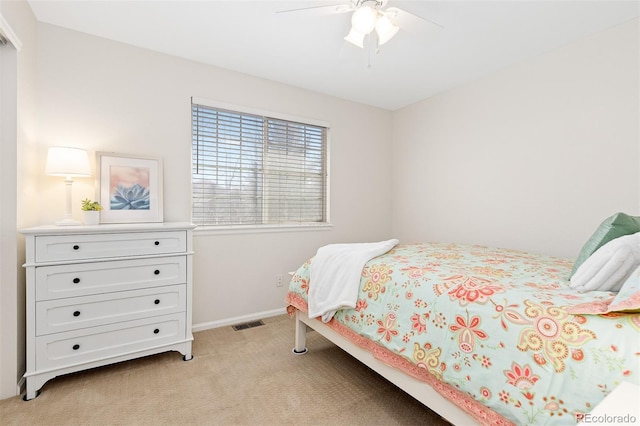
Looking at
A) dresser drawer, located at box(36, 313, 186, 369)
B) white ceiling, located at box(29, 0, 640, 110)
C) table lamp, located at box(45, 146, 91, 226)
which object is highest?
white ceiling, located at box(29, 0, 640, 110)

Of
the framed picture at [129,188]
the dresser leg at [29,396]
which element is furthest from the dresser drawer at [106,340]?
the framed picture at [129,188]

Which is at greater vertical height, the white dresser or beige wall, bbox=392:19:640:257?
beige wall, bbox=392:19:640:257

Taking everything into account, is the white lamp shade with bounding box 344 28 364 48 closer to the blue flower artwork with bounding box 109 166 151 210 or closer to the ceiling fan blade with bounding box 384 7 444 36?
the ceiling fan blade with bounding box 384 7 444 36

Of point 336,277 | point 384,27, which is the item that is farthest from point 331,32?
A: point 336,277

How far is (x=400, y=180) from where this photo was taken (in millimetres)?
4035

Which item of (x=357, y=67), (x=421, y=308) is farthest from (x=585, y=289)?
(x=357, y=67)

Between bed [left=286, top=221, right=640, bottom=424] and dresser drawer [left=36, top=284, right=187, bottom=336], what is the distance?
1198mm

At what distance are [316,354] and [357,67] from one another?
2.50 m

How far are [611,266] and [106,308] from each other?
2.68 meters

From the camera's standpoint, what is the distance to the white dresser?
72.5 inches

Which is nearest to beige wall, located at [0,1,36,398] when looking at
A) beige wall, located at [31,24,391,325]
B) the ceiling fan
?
beige wall, located at [31,24,391,325]

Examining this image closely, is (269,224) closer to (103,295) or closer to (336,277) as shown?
(336,277)

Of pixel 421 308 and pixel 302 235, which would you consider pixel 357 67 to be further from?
pixel 421 308

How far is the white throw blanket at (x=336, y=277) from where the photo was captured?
1.90m
